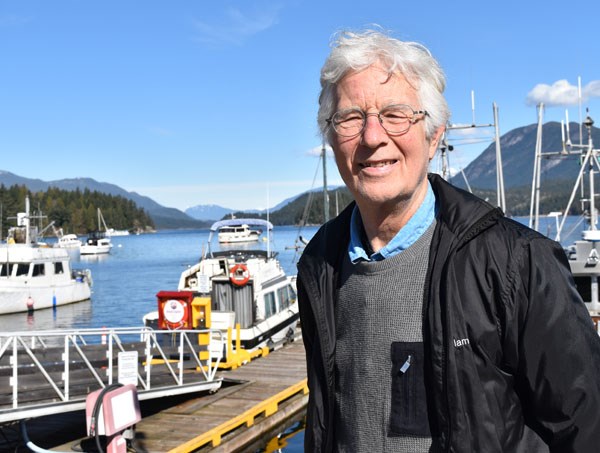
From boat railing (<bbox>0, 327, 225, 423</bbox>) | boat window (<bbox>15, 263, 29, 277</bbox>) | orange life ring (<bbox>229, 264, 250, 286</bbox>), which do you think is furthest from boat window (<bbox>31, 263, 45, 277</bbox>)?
boat railing (<bbox>0, 327, 225, 423</bbox>)

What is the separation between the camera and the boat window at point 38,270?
38513 mm

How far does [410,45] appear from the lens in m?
2.04

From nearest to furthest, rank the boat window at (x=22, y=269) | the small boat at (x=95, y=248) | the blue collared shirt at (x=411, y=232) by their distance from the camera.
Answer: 1. the blue collared shirt at (x=411, y=232)
2. the boat window at (x=22, y=269)
3. the small boat at (x=95, y=248)

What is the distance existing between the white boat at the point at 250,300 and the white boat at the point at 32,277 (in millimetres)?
18914

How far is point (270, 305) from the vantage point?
20469mm

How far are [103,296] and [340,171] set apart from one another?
2113 inches

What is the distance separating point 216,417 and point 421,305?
35.8 ft

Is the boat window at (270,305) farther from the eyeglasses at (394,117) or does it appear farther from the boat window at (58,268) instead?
the boat window at (58,268)

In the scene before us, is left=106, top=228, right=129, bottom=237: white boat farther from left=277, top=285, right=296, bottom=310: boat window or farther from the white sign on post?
the white sign on post

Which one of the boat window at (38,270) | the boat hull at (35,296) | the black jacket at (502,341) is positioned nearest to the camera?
the black jacket at (502,341)

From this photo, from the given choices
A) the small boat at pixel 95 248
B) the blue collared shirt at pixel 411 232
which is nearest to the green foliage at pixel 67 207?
the small boat at pixel 95 248

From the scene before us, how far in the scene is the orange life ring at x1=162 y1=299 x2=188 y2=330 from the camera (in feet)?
52.4

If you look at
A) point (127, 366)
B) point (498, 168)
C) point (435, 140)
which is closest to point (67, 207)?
point (498, 168)

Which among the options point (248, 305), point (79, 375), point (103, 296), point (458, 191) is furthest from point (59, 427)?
point (103, 296)
